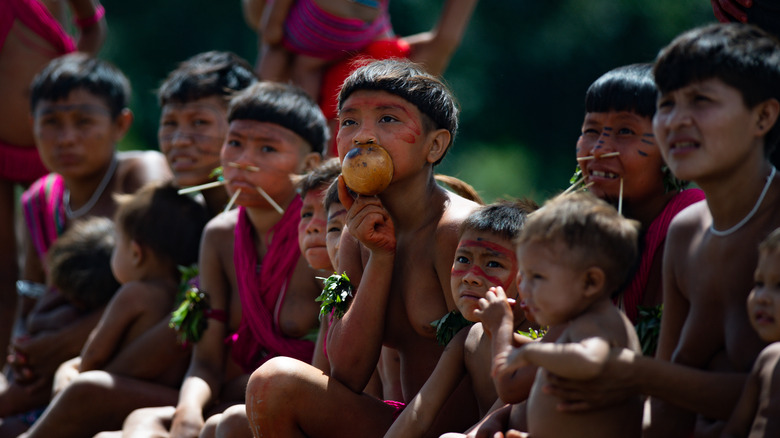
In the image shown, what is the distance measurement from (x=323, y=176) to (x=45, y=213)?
252 cm

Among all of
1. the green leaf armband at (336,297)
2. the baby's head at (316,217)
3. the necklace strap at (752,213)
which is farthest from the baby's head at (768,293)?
the baby's head at (316,217)

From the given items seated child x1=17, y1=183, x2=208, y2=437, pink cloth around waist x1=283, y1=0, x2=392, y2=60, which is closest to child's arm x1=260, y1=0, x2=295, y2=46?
pink cloth around waist x1=283, y1=0, x2=392, y2=60

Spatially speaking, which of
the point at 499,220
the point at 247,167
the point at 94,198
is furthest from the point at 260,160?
the point at 94,198

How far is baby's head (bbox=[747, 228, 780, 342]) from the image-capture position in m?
2.13

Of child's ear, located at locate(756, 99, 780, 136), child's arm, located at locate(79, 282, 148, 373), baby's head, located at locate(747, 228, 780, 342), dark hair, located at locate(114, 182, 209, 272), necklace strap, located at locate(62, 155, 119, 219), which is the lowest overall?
child's arm, located at locate(79, 282, 148, 373)

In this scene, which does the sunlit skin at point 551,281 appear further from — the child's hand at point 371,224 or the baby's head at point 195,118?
the baby's head at point 195,118

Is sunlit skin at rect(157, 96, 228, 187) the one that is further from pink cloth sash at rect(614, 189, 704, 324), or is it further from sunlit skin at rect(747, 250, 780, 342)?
sunlit skin at rect(747, 250, 780, 342)

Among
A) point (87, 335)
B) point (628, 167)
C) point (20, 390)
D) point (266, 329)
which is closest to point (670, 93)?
point (628, 167)

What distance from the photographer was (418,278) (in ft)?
9.96

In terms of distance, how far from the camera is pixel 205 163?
4.65m

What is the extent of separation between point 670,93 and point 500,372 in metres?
0.80

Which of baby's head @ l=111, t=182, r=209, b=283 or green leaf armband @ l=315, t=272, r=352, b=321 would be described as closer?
green leaf armband @ l=315, t=272, r=352, b=321

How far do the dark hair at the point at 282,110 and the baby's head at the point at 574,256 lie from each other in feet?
6.60

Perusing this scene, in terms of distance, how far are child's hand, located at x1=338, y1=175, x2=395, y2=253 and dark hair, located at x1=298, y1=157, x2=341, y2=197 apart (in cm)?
69
